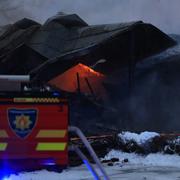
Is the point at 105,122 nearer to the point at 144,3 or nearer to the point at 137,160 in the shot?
A: the point at 137,160

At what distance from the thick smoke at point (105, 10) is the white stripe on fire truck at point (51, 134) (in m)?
14.5

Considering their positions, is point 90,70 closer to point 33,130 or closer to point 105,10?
point 33,130

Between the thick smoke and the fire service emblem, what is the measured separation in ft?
47.7

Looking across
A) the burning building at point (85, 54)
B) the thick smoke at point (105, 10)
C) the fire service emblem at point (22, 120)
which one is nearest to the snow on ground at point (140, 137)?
the burning building at point (85, 54)

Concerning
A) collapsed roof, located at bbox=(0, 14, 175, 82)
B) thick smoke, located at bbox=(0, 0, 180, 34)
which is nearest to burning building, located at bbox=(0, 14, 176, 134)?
collapsed roof, located at bbox=(0, 14, 175, 82)

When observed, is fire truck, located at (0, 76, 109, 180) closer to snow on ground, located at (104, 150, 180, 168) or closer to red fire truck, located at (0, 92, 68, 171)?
red fire truck, located at (0, 92, 68, 171)

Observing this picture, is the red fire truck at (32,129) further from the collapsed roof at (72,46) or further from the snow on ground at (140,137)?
the collapsed roof at (72,46)

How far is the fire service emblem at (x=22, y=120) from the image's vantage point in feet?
14.4

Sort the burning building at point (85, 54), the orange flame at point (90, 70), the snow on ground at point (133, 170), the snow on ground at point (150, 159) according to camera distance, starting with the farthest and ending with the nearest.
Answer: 1. the orange flame at point (90, 70)
2. the burning building at point (85, 54)
3. the snow on ground at point (150, 159)
4. the snow on ground at point (133, 170)

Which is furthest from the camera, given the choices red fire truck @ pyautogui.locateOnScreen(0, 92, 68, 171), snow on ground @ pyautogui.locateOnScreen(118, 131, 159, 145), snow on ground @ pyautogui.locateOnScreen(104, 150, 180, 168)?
snow on ground @ pyautogui.locateOnScreen(118, 131, 159, 145)

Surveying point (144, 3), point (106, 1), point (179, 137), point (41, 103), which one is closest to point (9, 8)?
point (106, 1)

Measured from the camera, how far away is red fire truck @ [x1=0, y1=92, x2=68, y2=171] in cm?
438

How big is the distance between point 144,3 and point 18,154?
688 inches

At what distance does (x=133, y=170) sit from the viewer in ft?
28.5
